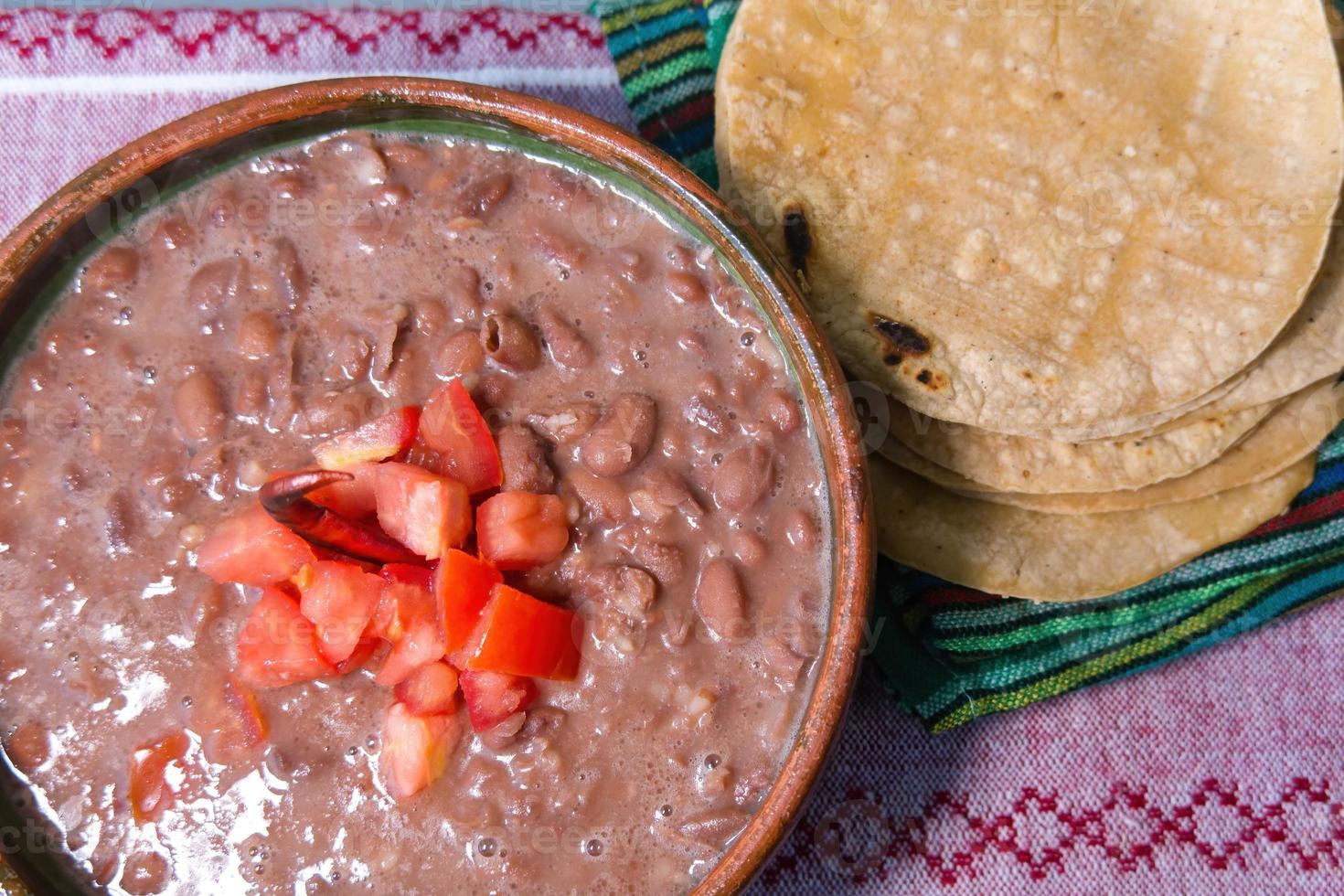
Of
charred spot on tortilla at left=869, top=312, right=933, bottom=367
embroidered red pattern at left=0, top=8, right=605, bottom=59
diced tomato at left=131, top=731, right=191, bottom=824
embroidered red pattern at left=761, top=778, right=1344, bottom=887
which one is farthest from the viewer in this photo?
embroidered red pattern at left=0, top=8, right=605, bottom=59

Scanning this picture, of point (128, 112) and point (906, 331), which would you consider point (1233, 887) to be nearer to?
point (906, 331)

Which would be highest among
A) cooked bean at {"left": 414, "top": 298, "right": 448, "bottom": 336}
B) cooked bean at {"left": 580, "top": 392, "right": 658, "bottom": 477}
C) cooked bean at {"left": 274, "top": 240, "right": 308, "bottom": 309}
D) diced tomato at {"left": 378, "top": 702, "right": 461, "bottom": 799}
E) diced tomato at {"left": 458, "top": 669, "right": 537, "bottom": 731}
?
cooked bean at {"left": 274, "top": 240, "right": 308, "bottom": 309}

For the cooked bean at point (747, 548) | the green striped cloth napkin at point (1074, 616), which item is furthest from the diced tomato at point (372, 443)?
the green striped cloth napkin at point (1074, 616)

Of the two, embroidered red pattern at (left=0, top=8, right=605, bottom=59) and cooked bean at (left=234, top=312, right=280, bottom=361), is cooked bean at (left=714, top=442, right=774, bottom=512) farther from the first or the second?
embroidered red pattern at (left=0, top=8, right=605, bottom=59)

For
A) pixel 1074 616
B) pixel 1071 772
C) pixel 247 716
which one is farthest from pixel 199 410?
pixel 1071 772

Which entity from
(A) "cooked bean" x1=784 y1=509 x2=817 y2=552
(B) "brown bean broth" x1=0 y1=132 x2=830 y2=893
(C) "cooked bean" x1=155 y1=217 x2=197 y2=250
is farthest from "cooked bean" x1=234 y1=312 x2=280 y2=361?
(A) "cooked bean" x1=784 y1=509 x2=817 y2=552

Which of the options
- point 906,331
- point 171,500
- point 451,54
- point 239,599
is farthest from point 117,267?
point 906,331

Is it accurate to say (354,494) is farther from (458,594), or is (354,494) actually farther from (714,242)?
(714,242)
